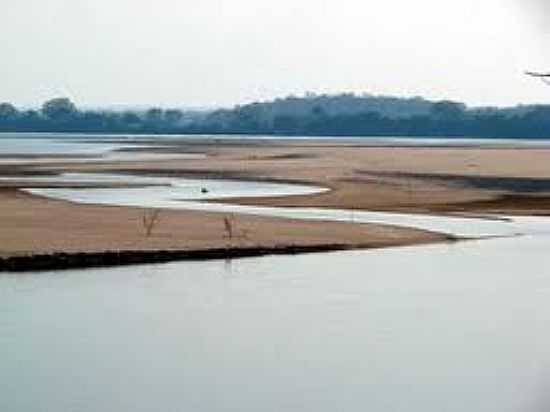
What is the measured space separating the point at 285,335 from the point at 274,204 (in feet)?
75.0

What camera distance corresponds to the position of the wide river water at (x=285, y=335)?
55.3ft

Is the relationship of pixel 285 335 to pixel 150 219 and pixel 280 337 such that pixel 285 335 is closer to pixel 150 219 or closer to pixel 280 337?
pixel 280 337

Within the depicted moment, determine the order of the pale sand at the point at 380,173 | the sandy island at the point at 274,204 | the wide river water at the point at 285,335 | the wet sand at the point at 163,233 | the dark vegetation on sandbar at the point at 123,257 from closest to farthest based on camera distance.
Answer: the wide river water at the point at 285,335, the dark vegetation on sandbar at the point at 123,257, the wet sand at the point at 163,233, the sandy island at the point at 274,204, the pale sand at the point at 380,173

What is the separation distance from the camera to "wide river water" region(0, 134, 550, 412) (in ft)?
55.3

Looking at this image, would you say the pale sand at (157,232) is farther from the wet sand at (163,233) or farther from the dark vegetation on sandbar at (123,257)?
the dark vegetation on sandbar at (123,257)

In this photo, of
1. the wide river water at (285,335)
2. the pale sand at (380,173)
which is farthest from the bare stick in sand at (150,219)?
the pale sand at (380,173)

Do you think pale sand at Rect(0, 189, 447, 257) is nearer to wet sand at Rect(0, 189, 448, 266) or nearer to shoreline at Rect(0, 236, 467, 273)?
wet sand at Rect(0, 189, 448, 266)

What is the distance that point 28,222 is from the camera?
34.2 meters

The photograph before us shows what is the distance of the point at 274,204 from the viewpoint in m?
43.8

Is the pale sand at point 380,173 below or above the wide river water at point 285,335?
below

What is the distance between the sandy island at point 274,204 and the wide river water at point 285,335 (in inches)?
A: 57.1

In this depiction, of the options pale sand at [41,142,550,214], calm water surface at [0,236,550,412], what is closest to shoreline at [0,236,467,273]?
calm water surface at [0,236,550,412]

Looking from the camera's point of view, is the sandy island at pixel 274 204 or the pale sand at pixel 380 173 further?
the pale sand at pixel 380 173

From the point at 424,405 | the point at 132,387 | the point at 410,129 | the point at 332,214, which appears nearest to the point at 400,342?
the point at 424,405
